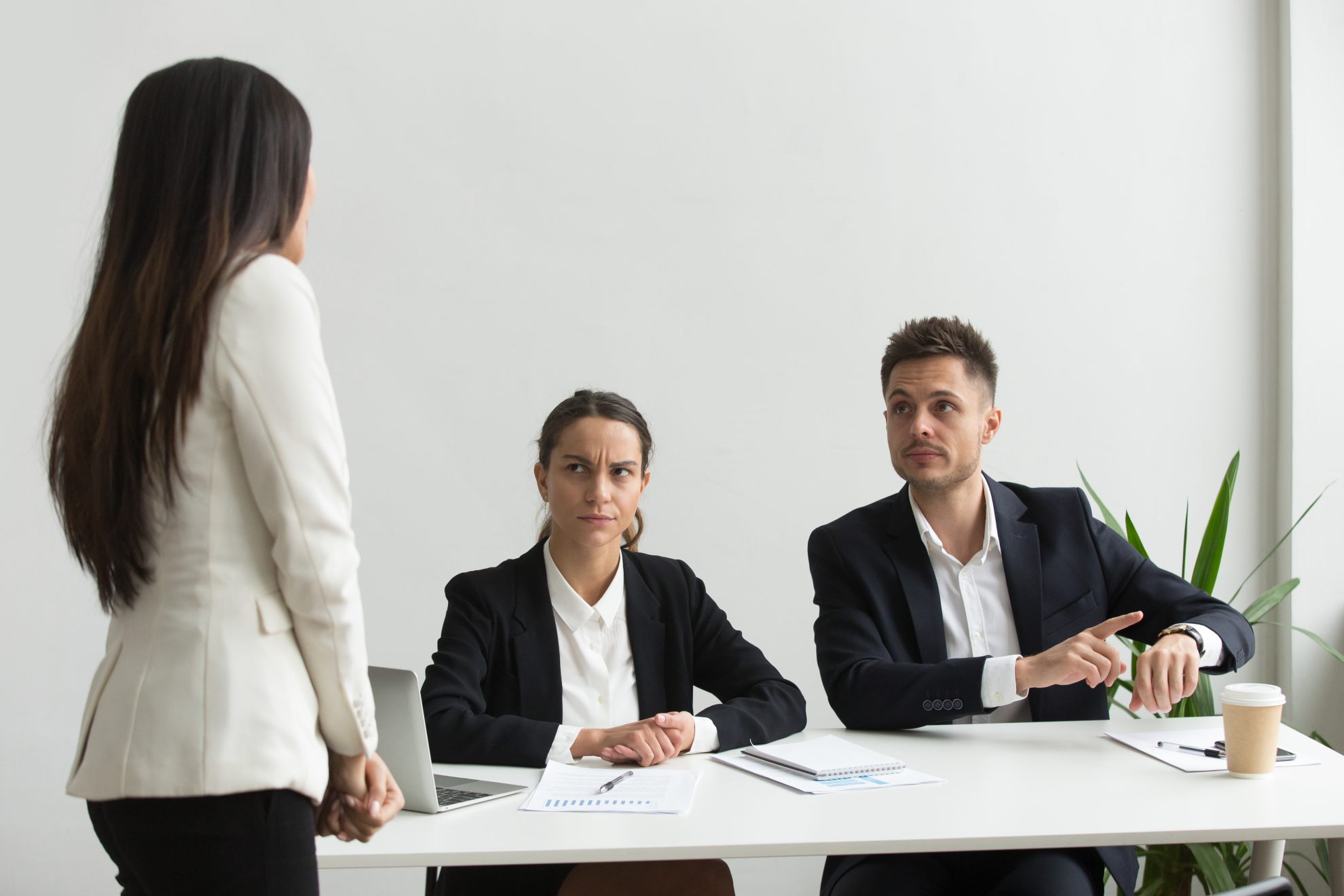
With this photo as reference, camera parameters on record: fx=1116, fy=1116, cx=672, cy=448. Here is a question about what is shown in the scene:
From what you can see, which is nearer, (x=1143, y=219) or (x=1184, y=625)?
(x=1184, y=625)

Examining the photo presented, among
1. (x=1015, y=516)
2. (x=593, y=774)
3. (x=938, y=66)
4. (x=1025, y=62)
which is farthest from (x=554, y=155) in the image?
(x=593, y=774)

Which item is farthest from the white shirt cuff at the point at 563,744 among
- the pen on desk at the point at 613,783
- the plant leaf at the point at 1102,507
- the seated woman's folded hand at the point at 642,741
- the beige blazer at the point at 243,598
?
the plant leaf at the point at 1102,507

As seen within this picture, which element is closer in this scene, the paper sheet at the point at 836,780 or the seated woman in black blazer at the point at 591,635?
the paper sheet at the point at 836,780

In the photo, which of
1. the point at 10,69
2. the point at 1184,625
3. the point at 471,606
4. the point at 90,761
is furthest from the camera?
the point at 10,69

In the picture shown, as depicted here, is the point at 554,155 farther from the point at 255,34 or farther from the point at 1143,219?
the point at 1143,219

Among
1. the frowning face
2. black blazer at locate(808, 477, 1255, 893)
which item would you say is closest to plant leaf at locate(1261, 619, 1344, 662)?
black blazer at locate(808, 477, 1255, 893)

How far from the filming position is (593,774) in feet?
5.82

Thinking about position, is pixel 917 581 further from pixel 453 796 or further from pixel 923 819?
pixel 453 796

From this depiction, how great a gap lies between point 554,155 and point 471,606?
1.58m

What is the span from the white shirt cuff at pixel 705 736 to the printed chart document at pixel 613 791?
108mm

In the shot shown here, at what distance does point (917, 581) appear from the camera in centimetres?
225

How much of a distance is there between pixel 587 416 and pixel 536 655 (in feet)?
1.58

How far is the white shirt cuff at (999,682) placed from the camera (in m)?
1.99

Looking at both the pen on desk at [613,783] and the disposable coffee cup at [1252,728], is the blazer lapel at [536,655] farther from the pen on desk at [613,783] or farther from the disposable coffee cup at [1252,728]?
the disposable coffee cup at [1252,728]
